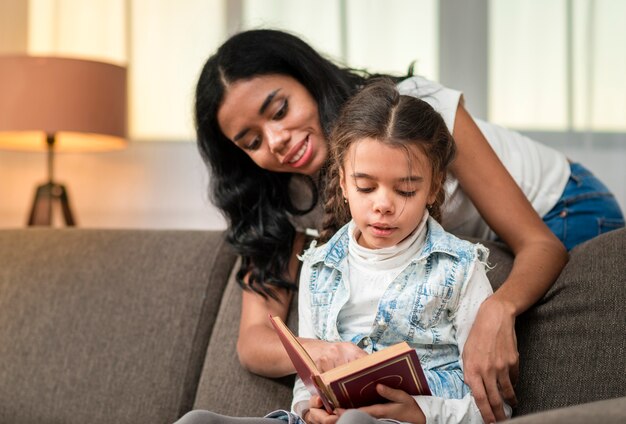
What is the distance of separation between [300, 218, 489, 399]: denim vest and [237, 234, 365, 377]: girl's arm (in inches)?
4.5

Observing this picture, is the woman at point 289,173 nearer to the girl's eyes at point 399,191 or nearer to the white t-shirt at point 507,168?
the white t-shirt at point 507,168

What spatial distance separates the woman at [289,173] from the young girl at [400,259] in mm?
123

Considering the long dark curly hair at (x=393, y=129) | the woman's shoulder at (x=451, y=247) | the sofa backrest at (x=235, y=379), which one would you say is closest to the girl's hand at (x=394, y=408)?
the woman's shoulder at (x=451, y=247)

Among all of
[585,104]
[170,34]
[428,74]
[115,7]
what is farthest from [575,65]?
[115,7]

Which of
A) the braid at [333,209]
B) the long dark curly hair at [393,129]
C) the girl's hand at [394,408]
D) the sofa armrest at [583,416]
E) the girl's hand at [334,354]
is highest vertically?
the long dark curly hair at [393,129]

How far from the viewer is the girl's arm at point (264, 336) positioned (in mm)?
1624

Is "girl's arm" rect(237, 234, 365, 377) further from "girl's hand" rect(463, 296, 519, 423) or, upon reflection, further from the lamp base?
the lamp base

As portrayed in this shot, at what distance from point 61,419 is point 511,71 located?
2.07 meters

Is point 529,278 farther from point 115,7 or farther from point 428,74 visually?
point 115,7

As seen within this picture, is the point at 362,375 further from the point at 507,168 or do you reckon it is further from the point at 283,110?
the point at 507,168

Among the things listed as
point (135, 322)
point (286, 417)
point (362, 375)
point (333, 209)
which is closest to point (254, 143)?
point (333, 209)

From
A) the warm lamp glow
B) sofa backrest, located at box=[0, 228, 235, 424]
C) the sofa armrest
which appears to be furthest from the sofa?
the warm lamp glow

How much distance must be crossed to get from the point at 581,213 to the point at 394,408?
2.86ft

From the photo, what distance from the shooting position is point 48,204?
2994 millimetres
